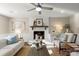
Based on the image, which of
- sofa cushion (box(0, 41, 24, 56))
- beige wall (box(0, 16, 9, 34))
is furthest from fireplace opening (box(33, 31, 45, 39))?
beige wall (box(0, 16, 9, 34))

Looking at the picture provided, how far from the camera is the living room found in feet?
5.52

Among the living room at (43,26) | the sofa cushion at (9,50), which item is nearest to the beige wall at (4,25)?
the living room at (43,26)

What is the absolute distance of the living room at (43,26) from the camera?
1.68 metres

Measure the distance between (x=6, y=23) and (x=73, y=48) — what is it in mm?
1164

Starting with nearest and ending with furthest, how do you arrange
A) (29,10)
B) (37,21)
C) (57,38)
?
(29,10) → (37,21) → (57,38)

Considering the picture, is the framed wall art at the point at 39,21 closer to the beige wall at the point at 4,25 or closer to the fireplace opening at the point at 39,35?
the fireplace opening at the point at 39,35

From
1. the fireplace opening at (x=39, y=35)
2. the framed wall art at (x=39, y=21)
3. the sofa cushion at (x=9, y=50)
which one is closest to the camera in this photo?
the sofa cushion at (x=9, y=50)

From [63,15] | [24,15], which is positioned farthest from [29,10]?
[63,15]

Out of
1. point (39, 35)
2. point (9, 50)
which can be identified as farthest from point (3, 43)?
point (39, 35)

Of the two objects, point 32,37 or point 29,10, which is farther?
point 32,37

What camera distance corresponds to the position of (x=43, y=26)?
1955mm

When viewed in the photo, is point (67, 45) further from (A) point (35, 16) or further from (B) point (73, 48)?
(A) point (35, 16)

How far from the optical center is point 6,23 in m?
1.74

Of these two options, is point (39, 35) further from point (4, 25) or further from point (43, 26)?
point (4, 25)
